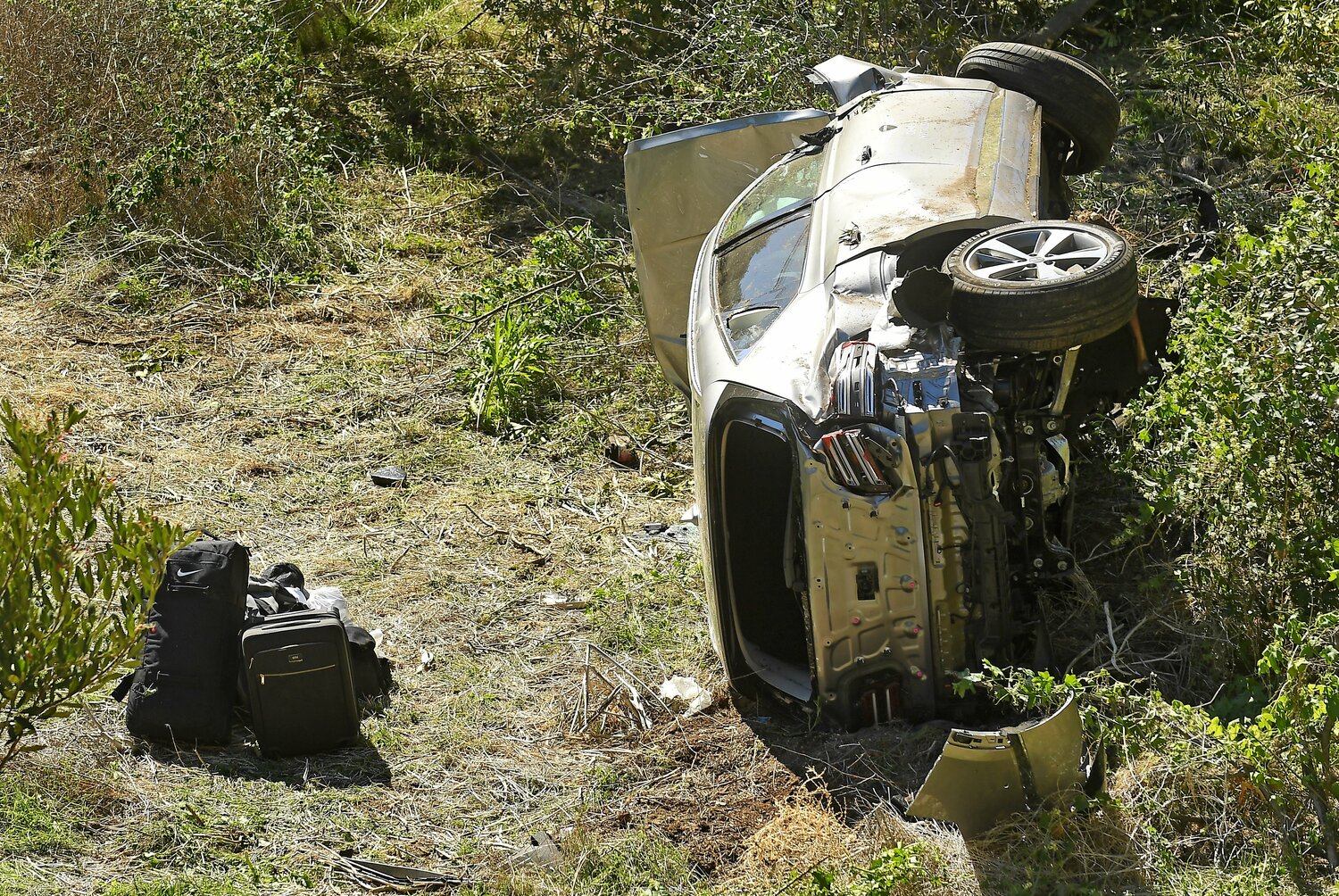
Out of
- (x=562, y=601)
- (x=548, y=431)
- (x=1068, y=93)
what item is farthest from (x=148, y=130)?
(x=1068, y=93)

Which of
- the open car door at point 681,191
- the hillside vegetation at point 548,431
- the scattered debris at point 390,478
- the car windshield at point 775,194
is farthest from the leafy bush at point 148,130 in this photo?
the car windshield at point 775,194

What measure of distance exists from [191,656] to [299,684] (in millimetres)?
426

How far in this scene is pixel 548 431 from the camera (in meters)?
6.98

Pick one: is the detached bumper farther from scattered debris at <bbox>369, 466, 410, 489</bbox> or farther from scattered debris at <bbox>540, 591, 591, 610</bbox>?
scattered debris at <bbox>369, 466, 410, 489</bbox>

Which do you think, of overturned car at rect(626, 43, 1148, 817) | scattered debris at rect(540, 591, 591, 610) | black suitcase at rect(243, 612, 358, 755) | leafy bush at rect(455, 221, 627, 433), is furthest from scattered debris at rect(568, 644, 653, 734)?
leafy bush at rect(455, 221, 627, 433)

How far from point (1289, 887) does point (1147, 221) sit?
4.62 m

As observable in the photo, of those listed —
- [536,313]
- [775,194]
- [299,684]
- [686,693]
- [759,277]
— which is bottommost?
[686,693]

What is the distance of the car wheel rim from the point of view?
4078 millimetres

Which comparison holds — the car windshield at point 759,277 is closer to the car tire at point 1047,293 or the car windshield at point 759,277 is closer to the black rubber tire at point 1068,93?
the car tire at point 1047,293

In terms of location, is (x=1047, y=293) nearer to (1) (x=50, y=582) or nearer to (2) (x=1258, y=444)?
(2) (x=1258, y=444)

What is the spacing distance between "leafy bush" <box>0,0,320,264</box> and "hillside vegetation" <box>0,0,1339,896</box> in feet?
0.10

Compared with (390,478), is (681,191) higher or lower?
higher

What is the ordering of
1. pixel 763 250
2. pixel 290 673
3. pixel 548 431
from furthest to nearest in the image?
1. pixel 548 431
2. pixel 763 250
3. pixel 290 673

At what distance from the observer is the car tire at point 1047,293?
153 inches
